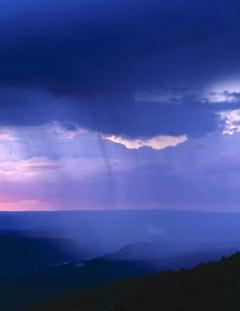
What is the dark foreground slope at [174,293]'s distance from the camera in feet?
101

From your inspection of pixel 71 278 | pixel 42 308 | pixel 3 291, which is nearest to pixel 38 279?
pixel 71 278

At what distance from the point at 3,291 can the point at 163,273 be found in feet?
303

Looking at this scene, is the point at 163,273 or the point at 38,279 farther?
the point at 38,279

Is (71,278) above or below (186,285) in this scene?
above

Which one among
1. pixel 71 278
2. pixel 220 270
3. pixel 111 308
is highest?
pixel 71 278

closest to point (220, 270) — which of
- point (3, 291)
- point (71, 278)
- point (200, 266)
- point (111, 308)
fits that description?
point (200, 266)

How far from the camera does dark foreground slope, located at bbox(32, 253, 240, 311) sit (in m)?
30.6

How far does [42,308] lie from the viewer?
37406 millimetres

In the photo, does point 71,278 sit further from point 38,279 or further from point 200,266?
point 200,266

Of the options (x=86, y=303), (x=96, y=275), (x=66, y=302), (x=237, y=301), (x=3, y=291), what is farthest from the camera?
(x=96, y=275)

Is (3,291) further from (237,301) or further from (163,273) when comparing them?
(237,301)

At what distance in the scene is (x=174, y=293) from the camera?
32406 millimetres

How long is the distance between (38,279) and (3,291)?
92.1ft

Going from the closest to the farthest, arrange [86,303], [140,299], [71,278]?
1. [140,299]
2. [86,303]
3. [71,278]
